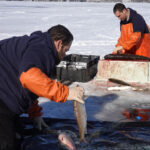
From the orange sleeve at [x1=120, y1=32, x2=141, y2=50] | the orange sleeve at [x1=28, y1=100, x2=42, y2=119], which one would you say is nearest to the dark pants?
the orange sleeve at [x1=28, y1=100, x2=42, y2=119]

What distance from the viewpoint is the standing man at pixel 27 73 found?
101 inches

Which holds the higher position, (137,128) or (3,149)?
(3,149)

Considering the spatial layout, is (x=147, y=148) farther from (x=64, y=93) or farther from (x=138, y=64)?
(x=138, y=64)

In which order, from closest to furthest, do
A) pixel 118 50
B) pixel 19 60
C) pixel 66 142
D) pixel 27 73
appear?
pixel 27 73 → pixel 19 60 → pixel 66 142 → pixel 118 50

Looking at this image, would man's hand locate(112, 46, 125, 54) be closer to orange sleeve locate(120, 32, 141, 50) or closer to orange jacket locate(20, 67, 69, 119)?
orange sleeve locate(120, 32, 141, 50)

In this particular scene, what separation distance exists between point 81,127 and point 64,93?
0.52m

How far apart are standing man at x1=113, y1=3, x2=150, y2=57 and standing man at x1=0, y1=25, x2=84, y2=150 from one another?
376 centimetres

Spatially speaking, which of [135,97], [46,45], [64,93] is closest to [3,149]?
[64,93]

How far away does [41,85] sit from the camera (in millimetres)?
2574

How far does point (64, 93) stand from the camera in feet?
8.79

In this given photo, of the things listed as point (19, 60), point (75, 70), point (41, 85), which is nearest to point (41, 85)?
point (41, 85)

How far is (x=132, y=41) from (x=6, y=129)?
4.26m

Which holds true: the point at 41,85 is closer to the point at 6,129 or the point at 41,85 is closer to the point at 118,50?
the point at 6,129

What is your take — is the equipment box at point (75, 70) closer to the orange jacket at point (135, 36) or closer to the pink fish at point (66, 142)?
the orange jacket at point (135, 36)
